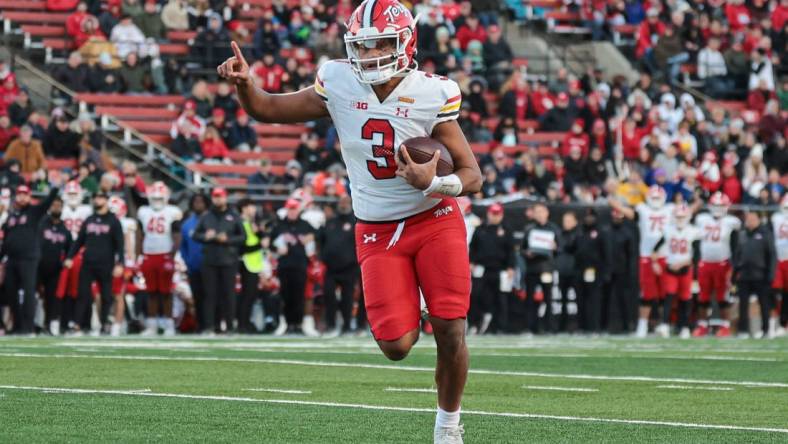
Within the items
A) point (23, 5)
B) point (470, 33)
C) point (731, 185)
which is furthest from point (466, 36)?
point (23, 5)

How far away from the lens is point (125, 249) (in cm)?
1825

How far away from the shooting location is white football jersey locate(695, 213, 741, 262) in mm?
19266

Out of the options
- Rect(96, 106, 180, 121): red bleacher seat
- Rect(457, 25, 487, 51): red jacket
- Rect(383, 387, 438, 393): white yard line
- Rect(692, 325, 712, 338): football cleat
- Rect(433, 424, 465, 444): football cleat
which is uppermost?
Rect(457, 25, 487, 51): red jacket

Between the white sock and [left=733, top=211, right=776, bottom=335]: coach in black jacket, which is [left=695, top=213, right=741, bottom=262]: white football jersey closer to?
[left=733, top=211, right=776, bottom=335]: coach in black jacket

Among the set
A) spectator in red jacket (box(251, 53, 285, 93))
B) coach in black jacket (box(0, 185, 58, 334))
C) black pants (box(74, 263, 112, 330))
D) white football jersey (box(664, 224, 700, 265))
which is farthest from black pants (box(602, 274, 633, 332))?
coach in black jacket (box(0, 185, 58, 334))

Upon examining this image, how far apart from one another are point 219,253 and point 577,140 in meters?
7.78

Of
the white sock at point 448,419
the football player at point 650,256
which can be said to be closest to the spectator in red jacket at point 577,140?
the football player at point 650,256

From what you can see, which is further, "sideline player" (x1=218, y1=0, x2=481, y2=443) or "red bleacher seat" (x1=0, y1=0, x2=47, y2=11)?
"red bleacher seat" (x1=0, y1=0, x2=47, y2=11)

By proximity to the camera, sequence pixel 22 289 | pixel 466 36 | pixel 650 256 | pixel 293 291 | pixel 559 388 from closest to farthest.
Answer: pixel 559 388, pixel 22 289, pixel 293 291, pixel 650 256, pixel 466 36

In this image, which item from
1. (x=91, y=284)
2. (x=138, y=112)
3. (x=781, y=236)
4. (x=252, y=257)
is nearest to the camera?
(x=91, y=284)

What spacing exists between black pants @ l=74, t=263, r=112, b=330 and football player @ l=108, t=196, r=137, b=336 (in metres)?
0.36

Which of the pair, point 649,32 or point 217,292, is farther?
point 649,32

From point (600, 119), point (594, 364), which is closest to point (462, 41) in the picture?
point (600, 119)

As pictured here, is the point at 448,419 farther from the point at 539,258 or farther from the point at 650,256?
the point at 650,256
